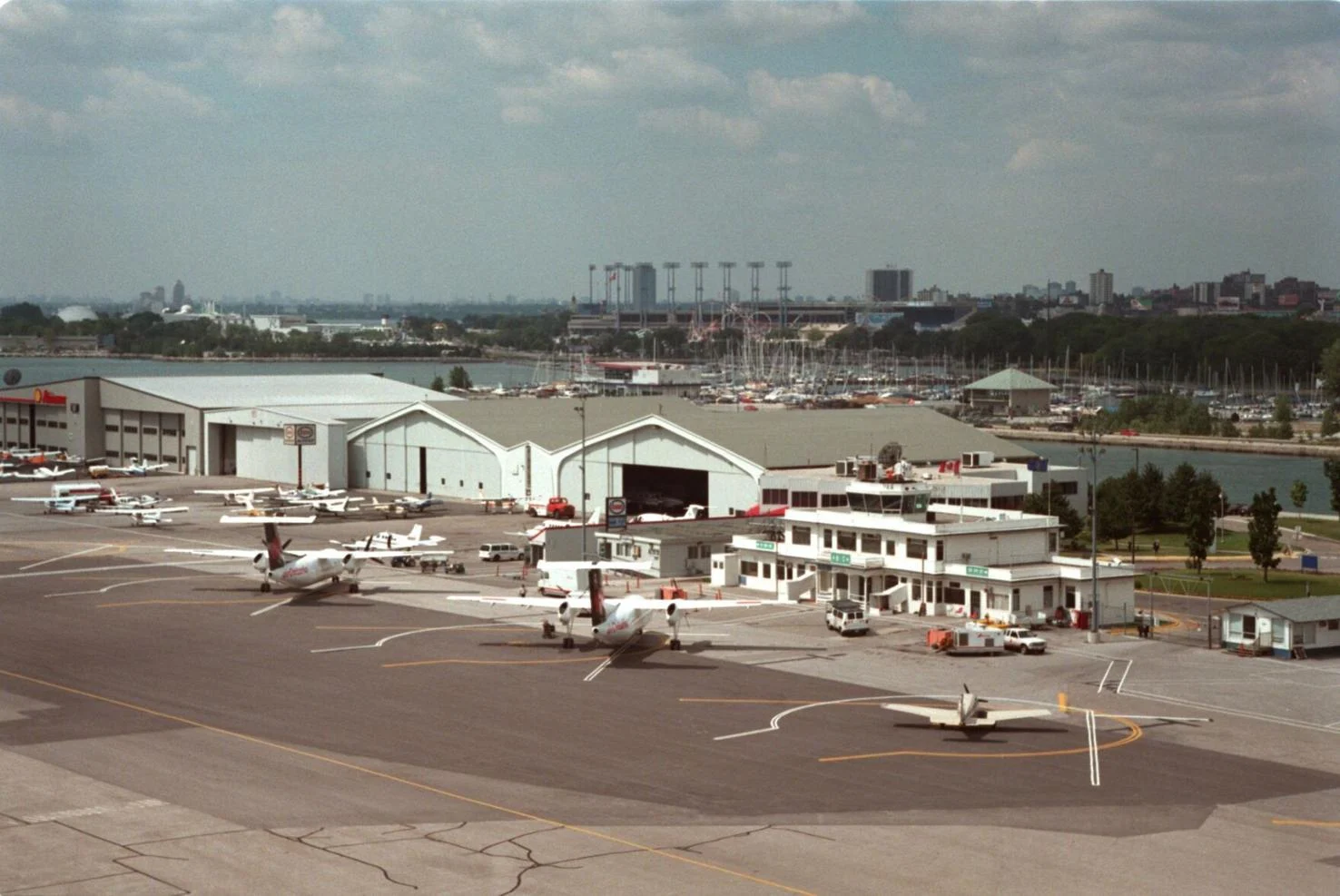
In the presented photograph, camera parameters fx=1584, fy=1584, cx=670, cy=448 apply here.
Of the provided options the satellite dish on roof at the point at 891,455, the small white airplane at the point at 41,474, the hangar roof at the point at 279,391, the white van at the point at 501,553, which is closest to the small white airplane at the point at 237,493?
Answer: the hangar roof at the point at 279,391

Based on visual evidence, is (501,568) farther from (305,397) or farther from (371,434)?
(305,397)

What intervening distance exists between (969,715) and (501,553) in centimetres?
4003

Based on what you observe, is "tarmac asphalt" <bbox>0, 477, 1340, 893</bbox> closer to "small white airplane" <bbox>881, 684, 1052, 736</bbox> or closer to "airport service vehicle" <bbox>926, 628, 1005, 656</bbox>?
"small white airplane" <bbox>881, 684, 1052, 736</bbox>

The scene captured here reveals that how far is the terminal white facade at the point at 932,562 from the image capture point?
198ft

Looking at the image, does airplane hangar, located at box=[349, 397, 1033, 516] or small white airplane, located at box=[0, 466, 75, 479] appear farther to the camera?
small white airplane, located at box=[0, 466, 75, 479]

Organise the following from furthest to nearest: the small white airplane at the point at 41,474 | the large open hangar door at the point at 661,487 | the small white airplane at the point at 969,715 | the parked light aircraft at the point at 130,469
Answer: the parked light aircraft at the point at 130,469 → the small white airplane at the point at 41,474 → the large open hangar door at the point at 661,487 → the small white airplane at the point at 969,715

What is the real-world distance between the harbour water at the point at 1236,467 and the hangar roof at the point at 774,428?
29997 mm

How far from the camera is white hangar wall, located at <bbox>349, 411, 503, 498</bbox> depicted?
105m

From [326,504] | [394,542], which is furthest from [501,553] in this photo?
[326,504]

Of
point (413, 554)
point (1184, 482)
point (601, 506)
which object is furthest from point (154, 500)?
point (1184, 482)

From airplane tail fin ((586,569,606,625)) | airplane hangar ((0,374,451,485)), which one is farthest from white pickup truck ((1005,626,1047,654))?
airplane hangar ((0,374,451,485))

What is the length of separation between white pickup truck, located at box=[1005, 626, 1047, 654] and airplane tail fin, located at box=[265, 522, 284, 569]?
29645 millimetres

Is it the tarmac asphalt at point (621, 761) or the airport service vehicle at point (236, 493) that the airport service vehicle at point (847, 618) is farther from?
the airport service vehicle at point (236, 493)

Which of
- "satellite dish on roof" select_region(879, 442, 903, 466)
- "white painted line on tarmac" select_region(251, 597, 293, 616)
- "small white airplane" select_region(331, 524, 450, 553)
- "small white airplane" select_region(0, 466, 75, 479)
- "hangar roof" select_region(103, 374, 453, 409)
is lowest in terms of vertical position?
"white painted line on tarmac" select_region(251, 597, 293, 616)
